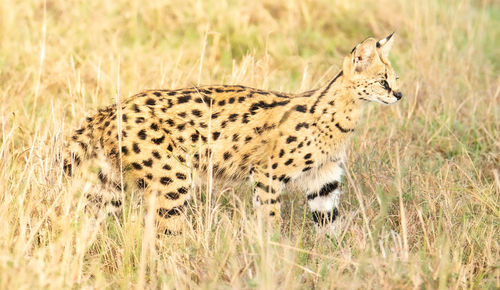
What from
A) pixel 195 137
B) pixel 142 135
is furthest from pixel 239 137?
pixel 142 135

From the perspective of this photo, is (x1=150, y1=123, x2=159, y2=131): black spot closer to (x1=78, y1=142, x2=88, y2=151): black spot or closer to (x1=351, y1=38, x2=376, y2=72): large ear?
(x1=78, y1=142, x2=88, y2=151): black spot

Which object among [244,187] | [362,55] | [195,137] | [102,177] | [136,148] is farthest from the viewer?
[244,187]

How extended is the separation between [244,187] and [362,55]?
1.32 m

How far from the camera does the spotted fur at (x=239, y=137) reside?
200 inches

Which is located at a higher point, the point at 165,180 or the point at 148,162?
the point at 148,162

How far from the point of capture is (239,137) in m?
5.53

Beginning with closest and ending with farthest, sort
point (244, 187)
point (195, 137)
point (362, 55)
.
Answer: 1. point (195, 137)
2. point (362, 55)
3. point (244, 187)

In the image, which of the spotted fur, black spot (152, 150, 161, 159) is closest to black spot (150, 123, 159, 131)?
the spotted fur

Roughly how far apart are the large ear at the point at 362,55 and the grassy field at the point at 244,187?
2.18ft

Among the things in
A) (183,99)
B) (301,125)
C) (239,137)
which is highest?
(183,99)

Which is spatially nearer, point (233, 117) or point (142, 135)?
point (142, 135)

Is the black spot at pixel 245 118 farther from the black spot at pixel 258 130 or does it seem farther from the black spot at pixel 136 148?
the black spot at pixel 136 148

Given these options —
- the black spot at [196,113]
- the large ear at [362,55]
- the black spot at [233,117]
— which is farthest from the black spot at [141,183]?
the large ear at [362,55]

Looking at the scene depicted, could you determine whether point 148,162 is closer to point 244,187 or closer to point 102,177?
point 102,177
